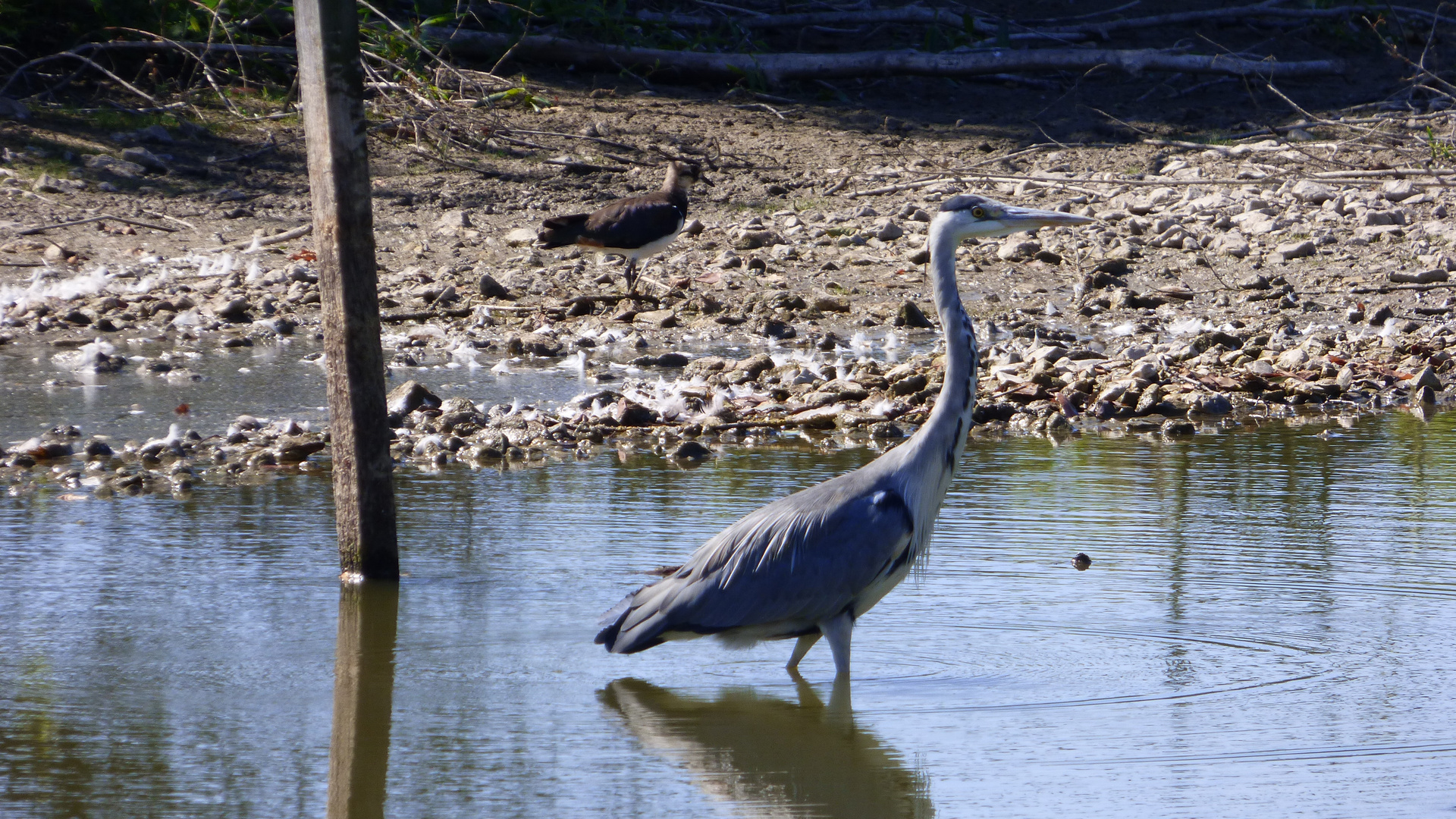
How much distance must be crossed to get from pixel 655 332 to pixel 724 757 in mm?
6533

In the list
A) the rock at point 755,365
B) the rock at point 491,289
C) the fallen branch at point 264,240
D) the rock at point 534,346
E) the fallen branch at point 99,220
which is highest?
the fallen branch at point 99,220

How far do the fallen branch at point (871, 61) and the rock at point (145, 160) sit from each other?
3.22 meters

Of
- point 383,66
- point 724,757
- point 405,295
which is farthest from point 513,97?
point 724,757

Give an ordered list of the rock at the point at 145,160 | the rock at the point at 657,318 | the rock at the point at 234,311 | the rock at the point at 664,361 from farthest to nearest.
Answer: the rock at the point at 145,160
the rock at the point at 657,318
the rock at the point at 234,311
the rock at the point at 664,361

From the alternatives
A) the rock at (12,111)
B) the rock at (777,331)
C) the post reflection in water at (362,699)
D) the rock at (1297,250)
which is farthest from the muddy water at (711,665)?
the rock at (12,111)

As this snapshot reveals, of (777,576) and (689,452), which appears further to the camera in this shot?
(689,452)

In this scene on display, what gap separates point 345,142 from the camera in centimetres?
499

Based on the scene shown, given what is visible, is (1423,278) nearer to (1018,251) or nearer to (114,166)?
(1018,251)

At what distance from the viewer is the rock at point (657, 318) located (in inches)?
415

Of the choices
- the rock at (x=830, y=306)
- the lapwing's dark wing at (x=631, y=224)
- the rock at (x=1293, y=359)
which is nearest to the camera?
the rock at (x=1293, y=359)

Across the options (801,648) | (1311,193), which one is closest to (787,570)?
(801,648)

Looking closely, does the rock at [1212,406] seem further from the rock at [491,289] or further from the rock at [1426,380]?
the rock at [491,289]

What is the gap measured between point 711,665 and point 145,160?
364 inches

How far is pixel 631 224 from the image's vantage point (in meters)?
11.0
